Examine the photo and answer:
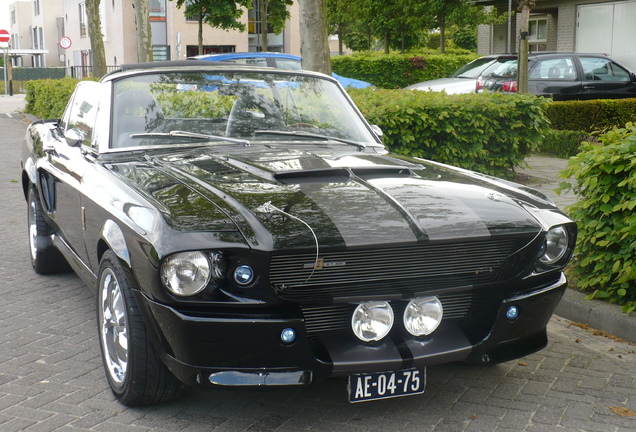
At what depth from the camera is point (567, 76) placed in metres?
16.4

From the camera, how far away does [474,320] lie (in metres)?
3.66

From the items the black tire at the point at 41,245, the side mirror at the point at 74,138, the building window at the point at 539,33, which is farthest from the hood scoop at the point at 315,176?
the building window at the point at 539,33

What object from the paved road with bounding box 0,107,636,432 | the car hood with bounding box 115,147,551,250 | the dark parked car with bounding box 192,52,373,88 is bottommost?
the paved road with bounding box 0,107,636,432

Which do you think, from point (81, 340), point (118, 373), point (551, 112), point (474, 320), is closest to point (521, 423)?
point (474, 320)

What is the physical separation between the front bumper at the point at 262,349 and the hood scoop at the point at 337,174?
0.88m

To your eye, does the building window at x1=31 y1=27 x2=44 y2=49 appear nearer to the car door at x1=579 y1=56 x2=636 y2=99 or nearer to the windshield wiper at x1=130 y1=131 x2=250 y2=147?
the car door at x1=579 y1=56 x2=636 y2=99

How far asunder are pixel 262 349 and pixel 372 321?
486 millimetres

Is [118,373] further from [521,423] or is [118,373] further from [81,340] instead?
[521,423]

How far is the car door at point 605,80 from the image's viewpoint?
1652 cm

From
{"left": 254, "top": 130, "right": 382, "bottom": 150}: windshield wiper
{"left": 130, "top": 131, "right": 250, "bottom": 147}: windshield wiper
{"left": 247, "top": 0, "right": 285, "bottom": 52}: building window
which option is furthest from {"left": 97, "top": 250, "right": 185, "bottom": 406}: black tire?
{"left": 247, "top": 0, "right": 285, "bottom": 52}: building window

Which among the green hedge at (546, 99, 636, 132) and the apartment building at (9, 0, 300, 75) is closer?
the green hedge at (546, 99, 636, 132)

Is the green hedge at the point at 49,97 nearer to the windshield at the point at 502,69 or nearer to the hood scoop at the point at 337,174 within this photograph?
the windshield at the point at 502,69

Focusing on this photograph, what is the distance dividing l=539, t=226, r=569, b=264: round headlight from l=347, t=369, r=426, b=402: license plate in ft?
2.91

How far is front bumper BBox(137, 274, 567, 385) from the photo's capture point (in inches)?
128
